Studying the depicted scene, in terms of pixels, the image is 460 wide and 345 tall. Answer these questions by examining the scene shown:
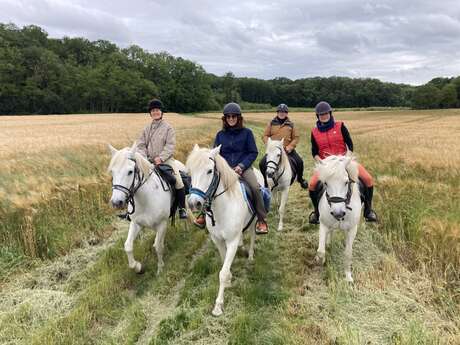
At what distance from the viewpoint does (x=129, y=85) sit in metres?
85.5

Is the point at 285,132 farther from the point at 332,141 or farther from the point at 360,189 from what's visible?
the point at 360,189

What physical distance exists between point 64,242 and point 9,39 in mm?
92665

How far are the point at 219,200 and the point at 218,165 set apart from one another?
1.74 ft

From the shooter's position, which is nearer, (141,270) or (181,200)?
(141,270)

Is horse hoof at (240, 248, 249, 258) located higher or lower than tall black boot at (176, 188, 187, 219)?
lower

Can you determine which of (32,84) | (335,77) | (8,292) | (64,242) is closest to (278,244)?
(64,242)

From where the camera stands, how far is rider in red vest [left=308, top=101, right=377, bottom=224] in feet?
20.4

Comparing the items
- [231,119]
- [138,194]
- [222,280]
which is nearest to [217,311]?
[222,280]

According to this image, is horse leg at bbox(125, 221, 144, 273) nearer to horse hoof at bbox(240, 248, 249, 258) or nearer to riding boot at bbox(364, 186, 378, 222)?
horse hoof at bbox(240, 248, 249, 258)

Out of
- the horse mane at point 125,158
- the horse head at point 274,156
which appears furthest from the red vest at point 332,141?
the horse mane at point 125,158

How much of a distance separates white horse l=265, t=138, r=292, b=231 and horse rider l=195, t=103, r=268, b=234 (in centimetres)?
240

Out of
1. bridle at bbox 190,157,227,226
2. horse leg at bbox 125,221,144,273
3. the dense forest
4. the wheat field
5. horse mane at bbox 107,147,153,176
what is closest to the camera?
the wheat field

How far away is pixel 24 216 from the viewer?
22.0 ft

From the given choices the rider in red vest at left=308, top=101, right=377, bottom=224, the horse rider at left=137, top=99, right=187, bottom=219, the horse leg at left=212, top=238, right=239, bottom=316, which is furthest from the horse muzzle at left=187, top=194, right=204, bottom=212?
the rider in red vest at left=308, top=101, right=377, bottom=224
